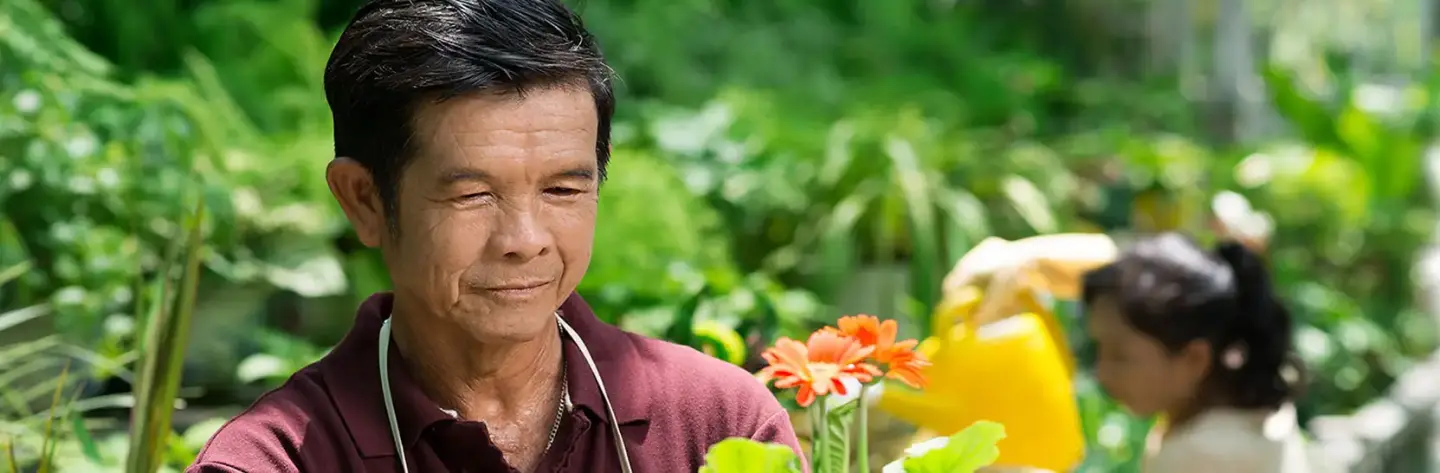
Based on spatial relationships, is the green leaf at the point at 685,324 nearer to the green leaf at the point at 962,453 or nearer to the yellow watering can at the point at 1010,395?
the yellow watering can at the point at 1010,395

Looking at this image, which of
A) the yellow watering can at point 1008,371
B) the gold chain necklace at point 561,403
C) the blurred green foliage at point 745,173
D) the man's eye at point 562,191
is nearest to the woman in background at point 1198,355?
Answer: the yellow watering can at point 1008,371

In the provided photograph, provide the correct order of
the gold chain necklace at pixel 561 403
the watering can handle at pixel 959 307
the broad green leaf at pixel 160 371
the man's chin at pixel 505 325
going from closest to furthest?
1. the man's chin at pixel 505 325
2. the gold chain necklace at pixel 561 403
3. the broad green leaf at pixel 160 371
4. the watering can handle at pixel 959 307

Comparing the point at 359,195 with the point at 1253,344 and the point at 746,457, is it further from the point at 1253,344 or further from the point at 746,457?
the point at 1253,344

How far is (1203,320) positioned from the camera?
10.5 ft

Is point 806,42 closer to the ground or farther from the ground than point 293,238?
closer to the ground

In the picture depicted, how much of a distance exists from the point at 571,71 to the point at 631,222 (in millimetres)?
2577

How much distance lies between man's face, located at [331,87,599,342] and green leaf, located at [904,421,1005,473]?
33 cm

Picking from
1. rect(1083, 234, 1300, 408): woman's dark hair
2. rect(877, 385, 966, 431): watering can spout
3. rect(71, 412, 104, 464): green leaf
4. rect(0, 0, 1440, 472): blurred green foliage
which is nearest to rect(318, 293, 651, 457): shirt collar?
rect(0, 0, 1440, 472): blurred green foliage

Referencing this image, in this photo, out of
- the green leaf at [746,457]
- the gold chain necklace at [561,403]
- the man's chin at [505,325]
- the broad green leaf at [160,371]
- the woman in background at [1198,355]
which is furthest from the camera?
the woman in background at [1198,355]

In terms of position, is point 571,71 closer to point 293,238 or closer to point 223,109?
point 293,238

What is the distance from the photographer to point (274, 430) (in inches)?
52.1

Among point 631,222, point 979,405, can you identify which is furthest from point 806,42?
point 979,405

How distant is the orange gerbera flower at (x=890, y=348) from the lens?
1353 mm

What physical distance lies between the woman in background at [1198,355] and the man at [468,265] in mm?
1867
